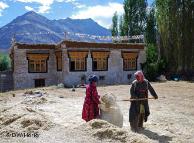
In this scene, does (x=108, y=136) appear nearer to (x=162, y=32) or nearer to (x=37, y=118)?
(x=37, y=118)

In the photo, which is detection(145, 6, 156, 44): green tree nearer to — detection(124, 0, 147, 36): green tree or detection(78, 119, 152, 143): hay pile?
detection(124, 0, 147, 36): green tree

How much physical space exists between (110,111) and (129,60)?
20782 millimetres

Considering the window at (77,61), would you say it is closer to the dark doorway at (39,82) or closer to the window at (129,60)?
the dark doorway at (39,82)

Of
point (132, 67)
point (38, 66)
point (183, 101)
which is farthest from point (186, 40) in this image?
point (183, 101)

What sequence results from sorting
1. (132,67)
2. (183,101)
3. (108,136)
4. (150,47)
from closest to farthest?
(108,136)
(183,101)
(132,67)
(150,47)

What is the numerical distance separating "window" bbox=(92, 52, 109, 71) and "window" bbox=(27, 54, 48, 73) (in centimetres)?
331

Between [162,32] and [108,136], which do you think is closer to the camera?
[108,136]

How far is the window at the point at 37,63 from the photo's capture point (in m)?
29.2

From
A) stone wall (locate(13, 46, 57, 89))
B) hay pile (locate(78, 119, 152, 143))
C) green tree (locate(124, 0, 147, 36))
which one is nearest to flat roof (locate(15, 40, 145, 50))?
stone wall (locate(13, 46, 57, 89))

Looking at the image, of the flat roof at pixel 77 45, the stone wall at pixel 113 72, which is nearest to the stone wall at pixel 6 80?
the flat roof at pixel 77 45

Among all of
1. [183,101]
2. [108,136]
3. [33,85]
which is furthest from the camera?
[33,85]

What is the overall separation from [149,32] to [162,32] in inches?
341

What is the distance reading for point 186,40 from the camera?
32656 millimetres

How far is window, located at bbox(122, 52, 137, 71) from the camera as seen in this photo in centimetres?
3121
